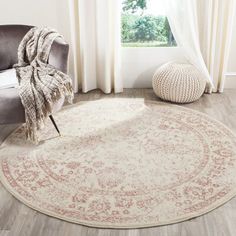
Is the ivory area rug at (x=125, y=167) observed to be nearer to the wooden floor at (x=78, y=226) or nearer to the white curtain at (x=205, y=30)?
the wooden floor at (x=78, y=226)

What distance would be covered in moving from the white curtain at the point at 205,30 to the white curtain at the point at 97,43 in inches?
21.1

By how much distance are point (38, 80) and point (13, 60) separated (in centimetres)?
52

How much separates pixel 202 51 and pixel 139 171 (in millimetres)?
1619

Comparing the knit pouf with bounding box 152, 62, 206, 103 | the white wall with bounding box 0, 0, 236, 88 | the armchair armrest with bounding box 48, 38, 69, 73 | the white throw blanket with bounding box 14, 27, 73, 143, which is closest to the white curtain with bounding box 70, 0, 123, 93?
the white wall with bounding box 0, 0, 236, 88

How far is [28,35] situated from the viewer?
2910 millimetres

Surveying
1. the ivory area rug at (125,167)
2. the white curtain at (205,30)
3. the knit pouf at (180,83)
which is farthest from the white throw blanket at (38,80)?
the white curtain at (205,30)

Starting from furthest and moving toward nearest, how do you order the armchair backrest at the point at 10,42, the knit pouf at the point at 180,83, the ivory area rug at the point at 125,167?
the knit pouf at the point at 180,83, the armchair backrest at the point at 10,42, the ivory area rug at the point at 125,167

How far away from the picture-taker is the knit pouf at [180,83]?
125 inches

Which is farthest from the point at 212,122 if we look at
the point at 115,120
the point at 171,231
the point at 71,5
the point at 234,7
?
the point at 71,5

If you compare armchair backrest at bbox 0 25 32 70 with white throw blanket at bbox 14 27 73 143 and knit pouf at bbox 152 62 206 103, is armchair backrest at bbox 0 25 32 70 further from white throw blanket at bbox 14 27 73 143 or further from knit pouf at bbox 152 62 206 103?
knit pouf at bbox 152 62 206 103

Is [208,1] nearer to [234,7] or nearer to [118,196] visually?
[234,7]

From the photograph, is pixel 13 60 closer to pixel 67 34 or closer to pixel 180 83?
pixel 67 34

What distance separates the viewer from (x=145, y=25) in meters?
3.60

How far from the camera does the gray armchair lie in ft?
7.94
